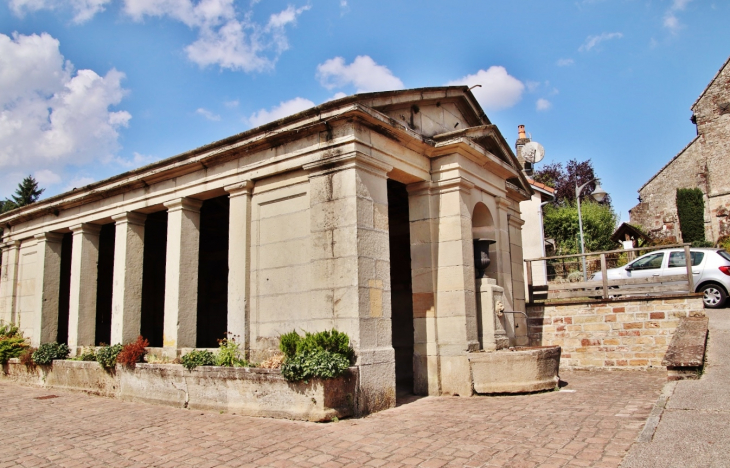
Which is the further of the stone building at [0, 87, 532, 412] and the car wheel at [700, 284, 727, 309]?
the car wheel at [700, 284, 727, 309]

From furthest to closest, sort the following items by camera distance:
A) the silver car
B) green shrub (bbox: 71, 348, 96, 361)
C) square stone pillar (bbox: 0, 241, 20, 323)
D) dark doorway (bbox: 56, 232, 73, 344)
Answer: dark doorway (bbox: 56, 232, 73, 344)
square stone pillar (bbox: 0, 241, 20, 323)
the silver car
green shrub (bbox: 71, 348, 96, 361)

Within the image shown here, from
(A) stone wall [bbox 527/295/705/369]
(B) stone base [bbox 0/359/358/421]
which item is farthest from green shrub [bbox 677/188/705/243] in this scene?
(B) stone base [bbox 0/359/358/421]

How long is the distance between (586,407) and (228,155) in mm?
6797

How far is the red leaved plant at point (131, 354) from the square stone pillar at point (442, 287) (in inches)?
197

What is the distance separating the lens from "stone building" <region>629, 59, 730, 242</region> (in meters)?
29.4

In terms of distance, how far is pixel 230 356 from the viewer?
8188 mm

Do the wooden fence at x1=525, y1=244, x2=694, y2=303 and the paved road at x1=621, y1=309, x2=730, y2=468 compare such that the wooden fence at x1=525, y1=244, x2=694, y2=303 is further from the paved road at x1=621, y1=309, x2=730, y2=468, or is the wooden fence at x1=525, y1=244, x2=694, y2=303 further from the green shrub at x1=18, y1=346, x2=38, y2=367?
the green shrub at x1=18, y1=346, x2=38, y2=367

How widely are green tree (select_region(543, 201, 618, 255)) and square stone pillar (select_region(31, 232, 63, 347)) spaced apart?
23.1 m

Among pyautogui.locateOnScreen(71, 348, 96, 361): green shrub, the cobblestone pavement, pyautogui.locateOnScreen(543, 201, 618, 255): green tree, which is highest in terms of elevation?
pyautogui.locateOnScreen(543, 201, 618, 255): green tree

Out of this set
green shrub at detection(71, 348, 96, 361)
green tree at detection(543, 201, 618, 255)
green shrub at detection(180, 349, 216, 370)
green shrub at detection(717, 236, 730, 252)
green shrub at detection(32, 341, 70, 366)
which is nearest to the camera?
green shrub at detection(180, 349, 216, 370)

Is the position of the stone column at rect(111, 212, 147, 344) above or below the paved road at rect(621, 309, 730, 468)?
above

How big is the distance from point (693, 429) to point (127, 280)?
32.6 feet

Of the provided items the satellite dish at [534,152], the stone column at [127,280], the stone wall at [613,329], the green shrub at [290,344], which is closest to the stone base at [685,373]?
the stone wall at [613,329]

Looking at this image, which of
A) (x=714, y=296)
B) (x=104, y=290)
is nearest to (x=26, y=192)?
(x=104, y=290)
